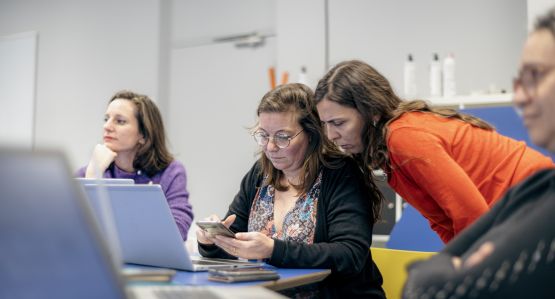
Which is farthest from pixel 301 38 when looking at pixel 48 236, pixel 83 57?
pixel 48 236

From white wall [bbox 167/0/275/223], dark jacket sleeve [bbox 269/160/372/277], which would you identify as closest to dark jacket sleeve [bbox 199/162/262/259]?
dark jacket sleeve [bbox 269/160/372/277]

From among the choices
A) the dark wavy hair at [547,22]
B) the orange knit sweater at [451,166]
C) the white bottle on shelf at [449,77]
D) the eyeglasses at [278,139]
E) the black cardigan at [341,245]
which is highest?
the white bottle on shelf at [449,77]

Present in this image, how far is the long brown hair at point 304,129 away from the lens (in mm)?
1872

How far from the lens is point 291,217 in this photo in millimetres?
1799

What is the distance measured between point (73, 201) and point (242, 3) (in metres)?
4.14

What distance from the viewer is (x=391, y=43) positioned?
384 centimetres

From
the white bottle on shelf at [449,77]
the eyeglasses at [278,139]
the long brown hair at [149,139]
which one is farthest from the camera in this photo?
the white bottle on shelf at [449,77]

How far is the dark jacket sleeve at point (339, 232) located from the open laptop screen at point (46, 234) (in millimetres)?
883

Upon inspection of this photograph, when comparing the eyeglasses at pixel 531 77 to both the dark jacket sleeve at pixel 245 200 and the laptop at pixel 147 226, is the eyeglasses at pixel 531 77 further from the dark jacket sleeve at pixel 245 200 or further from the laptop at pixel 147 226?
the dark jacket sleeve at pixel 245 200

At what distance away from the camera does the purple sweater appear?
92.9 inches

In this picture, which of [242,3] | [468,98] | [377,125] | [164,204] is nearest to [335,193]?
[377,125]

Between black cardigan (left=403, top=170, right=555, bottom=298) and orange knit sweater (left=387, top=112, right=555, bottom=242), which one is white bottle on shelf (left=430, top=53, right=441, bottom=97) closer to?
orange knit sweater (left=387, top=112, right=555, bottom=242)

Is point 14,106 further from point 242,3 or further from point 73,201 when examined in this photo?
point 73,201

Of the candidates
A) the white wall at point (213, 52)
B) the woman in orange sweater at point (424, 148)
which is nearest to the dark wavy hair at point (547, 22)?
the woman in orange sweater at point (424, 148)
